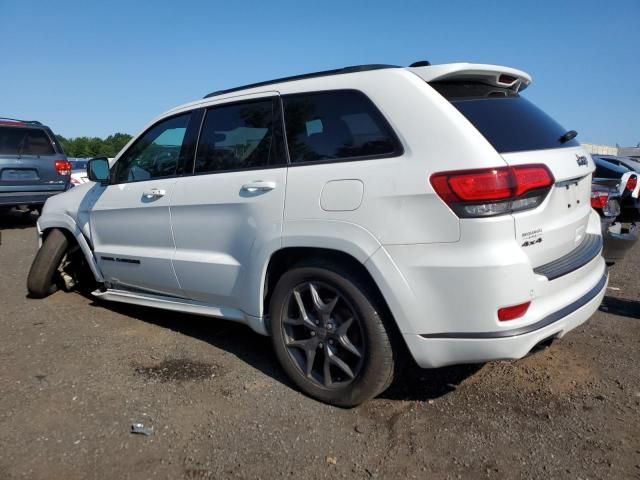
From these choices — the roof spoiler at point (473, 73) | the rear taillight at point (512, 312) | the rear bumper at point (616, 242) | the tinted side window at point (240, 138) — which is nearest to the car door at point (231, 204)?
the tinted side window at point (240, 138)

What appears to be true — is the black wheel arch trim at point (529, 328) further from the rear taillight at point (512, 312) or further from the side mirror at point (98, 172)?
the side mirror at point (98, 172)

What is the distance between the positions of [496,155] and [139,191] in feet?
9.08

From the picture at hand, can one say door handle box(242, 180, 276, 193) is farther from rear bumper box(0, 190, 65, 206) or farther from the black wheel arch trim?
rear bumper box(0, 190, 65, 206)

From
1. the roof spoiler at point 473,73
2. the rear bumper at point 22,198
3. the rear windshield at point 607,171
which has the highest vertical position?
the roof spoiler at point 473,73

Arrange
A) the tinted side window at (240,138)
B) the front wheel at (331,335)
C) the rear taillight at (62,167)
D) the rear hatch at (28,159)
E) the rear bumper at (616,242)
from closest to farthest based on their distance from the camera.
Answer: the front wheel at (331,335)
the tinted side window at (240,138)
the rear bumper at (616,242)
the rear hatch at (28,159)
the rear taillight at (62,167)

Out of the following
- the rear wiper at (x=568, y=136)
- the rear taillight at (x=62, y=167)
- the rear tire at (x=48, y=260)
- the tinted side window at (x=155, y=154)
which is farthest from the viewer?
the rear taillight at (x=62, y=167)

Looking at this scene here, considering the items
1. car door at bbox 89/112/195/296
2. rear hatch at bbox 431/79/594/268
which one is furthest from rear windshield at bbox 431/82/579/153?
car door at bbox 89/112/195/296

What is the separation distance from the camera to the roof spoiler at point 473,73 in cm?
279

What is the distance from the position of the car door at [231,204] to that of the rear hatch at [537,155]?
3.65 feet

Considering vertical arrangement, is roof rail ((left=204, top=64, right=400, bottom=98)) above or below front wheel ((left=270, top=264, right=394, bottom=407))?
above

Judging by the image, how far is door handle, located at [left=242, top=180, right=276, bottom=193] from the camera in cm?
314

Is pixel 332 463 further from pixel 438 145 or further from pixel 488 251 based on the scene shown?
pixel 438 145

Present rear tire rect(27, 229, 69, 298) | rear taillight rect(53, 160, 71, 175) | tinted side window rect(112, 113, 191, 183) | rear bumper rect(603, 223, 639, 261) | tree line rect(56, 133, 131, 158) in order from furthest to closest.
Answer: tree line rect(56, 133, 131, 158), rear taillight rect(53, 160, 71, 175), rear tire rect(27, 229, 69, 298), rear bumper rect(603, 223, 639, 261), tinted side window rect(112, 113, 191, 183)

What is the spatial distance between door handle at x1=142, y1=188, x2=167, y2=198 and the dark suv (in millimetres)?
7454
